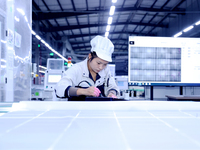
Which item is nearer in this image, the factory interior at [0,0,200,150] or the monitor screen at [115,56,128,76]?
the factory interior at [0,0,200,150]

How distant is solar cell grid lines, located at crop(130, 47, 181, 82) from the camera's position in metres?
3.11

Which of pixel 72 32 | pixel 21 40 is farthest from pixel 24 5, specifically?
pixel 72 32

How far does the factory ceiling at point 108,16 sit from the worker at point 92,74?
6.07 m

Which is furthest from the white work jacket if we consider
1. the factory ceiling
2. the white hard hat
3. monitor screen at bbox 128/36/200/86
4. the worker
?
the factory ceiling

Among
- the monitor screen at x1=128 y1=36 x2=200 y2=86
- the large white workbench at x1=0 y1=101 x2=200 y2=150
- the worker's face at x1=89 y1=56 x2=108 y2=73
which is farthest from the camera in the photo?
the monitor screen at x1=128 y1=36 x2=200 y2=86

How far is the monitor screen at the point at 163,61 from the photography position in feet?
10.2

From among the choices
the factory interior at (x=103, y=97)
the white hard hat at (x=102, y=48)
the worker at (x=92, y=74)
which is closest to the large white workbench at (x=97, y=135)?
the factory interior at (x=103, y=97)

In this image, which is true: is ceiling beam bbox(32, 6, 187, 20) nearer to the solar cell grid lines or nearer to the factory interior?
the factory interior

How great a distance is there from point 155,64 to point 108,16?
696cm

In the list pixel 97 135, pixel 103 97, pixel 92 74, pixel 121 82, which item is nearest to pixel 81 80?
pixel 92 74

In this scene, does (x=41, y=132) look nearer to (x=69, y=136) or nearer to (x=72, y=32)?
(x=69, y=136)

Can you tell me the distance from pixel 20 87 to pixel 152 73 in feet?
6.82

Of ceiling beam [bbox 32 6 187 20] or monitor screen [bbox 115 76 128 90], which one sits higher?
Result: ceiling beam [bbox 32 6 187 20]

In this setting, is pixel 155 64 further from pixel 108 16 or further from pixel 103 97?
pixel 108 16
